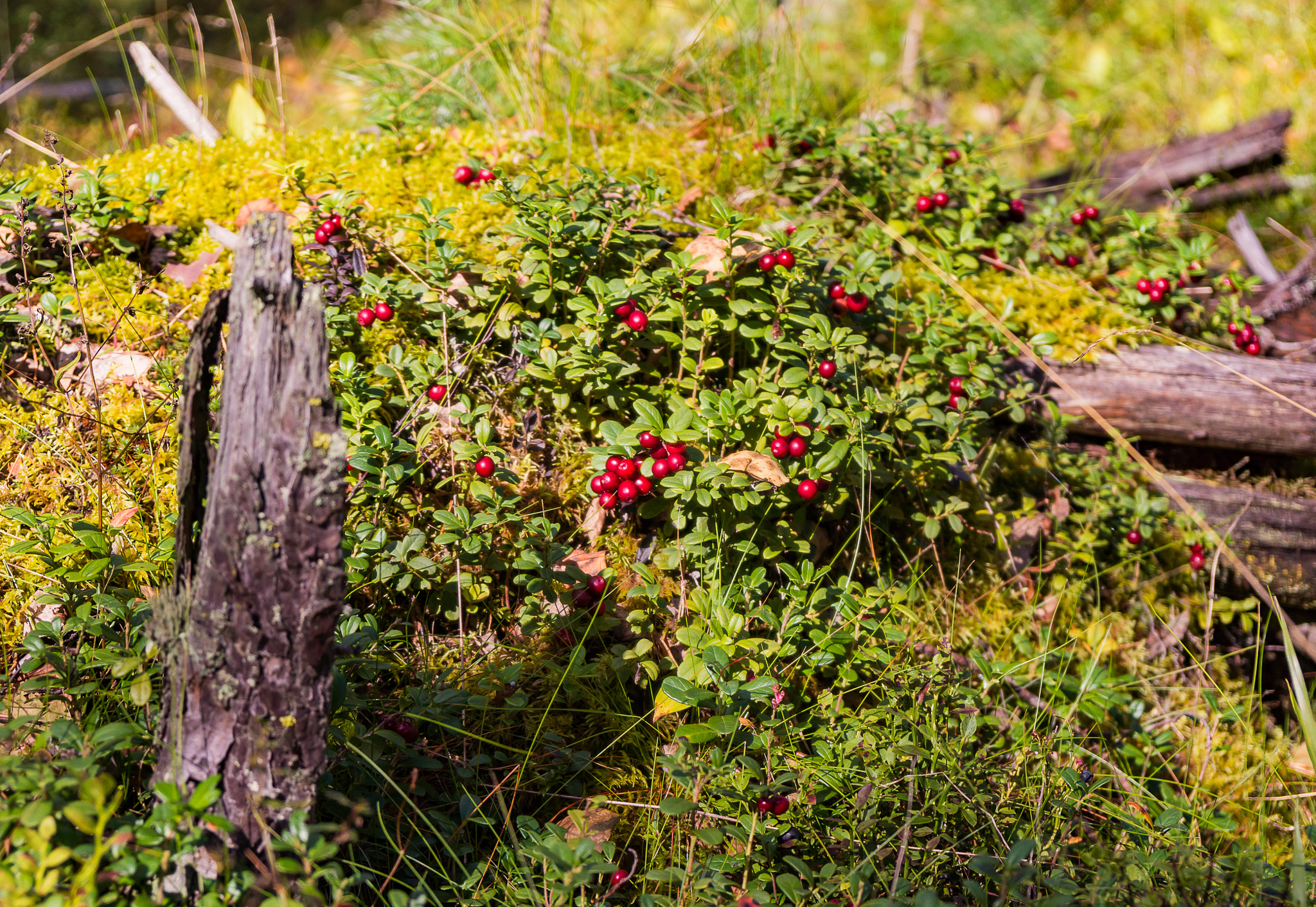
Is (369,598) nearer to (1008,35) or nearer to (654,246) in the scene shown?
(654,246)

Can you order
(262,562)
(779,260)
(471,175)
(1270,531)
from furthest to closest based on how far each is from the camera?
(1270,531), (471,175), (779,260), (262,562)

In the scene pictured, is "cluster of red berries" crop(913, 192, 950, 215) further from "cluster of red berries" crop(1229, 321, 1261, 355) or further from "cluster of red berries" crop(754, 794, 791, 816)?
"cluster of red berries" crop(754, 794, 791, 816)

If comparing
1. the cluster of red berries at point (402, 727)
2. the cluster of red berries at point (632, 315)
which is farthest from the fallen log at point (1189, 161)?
the cluster of red berries at point (402, 727)

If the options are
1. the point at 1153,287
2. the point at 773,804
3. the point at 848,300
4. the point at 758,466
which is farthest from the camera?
the point at 1153,287

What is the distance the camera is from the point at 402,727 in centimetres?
201

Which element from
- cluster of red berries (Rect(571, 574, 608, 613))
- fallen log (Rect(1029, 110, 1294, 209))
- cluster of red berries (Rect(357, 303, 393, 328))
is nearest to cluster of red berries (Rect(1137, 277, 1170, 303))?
fallen log (Rect(1029, 110, 1294, 209))

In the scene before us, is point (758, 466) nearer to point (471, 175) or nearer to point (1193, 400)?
point (471, 175)

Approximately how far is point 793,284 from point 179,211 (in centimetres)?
238

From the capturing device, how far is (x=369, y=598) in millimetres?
2367

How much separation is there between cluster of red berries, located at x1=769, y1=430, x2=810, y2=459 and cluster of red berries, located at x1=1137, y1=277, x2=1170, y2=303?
2.10 m

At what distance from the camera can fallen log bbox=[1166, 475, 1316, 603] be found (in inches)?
129

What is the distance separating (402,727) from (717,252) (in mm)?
1835

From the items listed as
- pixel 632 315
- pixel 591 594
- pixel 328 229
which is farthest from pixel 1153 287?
pixel 328 229

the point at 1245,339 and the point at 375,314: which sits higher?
the point at 375,314
